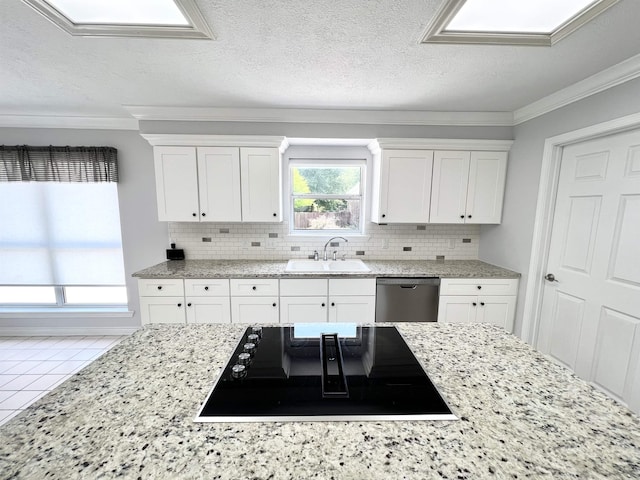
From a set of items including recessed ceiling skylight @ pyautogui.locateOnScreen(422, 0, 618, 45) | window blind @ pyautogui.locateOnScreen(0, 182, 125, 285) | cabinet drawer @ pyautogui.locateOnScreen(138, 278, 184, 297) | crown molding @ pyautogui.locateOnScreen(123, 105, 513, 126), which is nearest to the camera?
recessed ceiling skylight @ pyautogui.locateOnScreen(422, 0, 618, 45)

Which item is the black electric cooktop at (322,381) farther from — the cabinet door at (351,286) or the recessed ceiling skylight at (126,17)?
the recessed ceiling skylight at (126,17)

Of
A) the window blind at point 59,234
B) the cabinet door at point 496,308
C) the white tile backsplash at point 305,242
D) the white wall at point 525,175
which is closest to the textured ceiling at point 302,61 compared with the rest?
the white wall at point 525,175

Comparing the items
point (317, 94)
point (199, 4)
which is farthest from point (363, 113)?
point (199, 4)

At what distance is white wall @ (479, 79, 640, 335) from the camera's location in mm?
1893

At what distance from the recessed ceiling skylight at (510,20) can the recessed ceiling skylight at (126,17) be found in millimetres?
1257

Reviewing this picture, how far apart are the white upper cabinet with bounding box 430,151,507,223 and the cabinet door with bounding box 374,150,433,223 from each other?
0.10 meters

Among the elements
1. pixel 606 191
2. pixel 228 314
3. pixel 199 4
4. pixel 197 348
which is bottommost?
pixel 228 314

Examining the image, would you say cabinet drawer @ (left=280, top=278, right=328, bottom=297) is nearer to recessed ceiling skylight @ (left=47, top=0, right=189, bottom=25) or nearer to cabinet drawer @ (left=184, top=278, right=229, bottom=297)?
cabinet drawer @ (left=184, top=278, right=229, bottom=297)

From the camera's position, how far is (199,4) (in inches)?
48.8

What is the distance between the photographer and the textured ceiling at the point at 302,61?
1320mm

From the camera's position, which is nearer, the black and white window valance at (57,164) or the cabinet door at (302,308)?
the cabinet door at (302,308)

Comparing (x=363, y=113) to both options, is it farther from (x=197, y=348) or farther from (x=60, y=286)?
(x=60, y=286)

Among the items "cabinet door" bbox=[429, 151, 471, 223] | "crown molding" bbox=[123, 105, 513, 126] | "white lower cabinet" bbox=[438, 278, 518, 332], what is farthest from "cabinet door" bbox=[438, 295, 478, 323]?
"crown molding" bbox=[123, 105, 513, 126]

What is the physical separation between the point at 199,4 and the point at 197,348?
1603 mm
